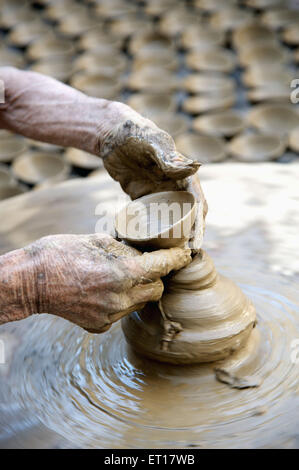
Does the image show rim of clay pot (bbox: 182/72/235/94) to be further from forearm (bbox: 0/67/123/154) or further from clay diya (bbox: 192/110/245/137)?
forearm (bbox: 0/67/123/154)

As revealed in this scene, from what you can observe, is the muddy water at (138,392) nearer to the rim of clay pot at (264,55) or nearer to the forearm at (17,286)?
the forearm at (17,286)

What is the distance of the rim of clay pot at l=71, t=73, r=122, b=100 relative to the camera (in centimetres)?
390

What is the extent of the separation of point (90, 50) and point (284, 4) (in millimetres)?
1530

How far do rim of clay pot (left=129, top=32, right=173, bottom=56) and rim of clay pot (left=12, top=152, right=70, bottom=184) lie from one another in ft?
4.19

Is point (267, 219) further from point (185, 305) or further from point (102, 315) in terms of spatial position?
point (102, 315)

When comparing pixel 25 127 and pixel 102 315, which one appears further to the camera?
pixel 25 127

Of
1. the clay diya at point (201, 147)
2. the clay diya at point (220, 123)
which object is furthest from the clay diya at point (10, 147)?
the clay diya at point (220, 123)

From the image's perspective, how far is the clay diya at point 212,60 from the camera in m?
4.00

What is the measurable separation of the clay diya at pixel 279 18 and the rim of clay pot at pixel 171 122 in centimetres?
119

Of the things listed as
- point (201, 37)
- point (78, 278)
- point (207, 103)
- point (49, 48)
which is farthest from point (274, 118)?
point (78, 278)

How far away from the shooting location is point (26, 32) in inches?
178

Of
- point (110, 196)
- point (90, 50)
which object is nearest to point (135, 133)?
point (110, 196)

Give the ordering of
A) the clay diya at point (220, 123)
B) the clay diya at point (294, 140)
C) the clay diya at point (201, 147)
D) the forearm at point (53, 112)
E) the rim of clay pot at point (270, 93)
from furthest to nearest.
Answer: the rim of clay pot at point (270, 93) < the clay diya at point (220, 123) < the clay diya at point (201, 147) < the clay diya at point (294, 140) < the forearm at point (53, 112)

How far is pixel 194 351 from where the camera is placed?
1.36m
